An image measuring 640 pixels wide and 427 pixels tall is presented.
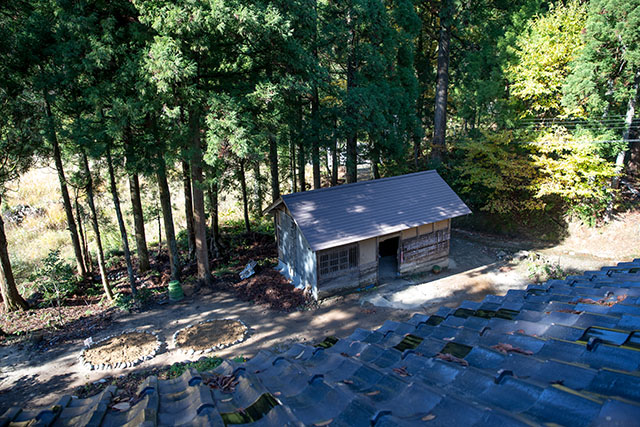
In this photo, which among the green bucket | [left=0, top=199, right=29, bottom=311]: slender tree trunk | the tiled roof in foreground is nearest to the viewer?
the tiled roof in foreground

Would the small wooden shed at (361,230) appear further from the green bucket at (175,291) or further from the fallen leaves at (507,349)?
the fallen leaves at (507,349)

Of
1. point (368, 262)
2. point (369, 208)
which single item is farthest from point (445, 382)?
point (369, 208)

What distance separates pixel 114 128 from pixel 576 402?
12571 mm

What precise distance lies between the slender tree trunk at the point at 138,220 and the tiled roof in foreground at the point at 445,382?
13.1 metres

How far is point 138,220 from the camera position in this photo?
52.4 feet

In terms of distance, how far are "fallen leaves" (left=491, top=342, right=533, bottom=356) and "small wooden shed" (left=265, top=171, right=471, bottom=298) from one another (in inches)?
379

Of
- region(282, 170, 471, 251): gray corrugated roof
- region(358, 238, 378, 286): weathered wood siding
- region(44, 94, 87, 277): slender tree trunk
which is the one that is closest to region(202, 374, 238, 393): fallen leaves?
region(282, 170, 471, 251): gray corrugated roof

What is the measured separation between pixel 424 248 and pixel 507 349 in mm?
13181

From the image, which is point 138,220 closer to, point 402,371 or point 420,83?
point 402,371

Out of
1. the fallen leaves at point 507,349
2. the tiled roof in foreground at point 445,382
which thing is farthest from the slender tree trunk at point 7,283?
the fallen leaves at point 507,349

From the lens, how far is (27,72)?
39.0ft

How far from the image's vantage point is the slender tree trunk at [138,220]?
15320mm

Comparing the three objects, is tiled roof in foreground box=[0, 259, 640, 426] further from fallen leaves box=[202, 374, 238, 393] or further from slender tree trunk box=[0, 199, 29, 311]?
slender tree trunk box=[0, 199, 29, 311]

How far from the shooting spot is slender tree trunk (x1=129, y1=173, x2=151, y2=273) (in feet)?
50.3
